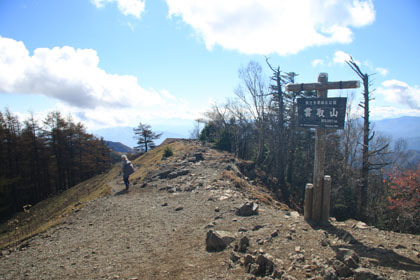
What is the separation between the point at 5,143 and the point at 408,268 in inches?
1685

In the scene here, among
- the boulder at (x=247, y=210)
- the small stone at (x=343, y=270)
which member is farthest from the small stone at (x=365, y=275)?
the boulder at (x=247, y=210)

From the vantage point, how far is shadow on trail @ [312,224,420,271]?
4.35 m

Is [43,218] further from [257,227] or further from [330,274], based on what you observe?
[330,274]

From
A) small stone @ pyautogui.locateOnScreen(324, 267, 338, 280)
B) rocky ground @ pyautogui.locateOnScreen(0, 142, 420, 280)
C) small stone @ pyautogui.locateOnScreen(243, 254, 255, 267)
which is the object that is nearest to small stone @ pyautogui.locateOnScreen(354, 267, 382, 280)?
rocky ground @ pyautogui.locateOnScreen(0, 142, 420, 280)

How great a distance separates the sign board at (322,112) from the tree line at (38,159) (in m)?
36.9

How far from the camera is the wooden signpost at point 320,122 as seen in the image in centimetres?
638

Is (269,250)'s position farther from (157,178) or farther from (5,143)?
(5,143)

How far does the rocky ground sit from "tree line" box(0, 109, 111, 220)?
3063cm

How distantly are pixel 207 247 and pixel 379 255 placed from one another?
11.4 feet

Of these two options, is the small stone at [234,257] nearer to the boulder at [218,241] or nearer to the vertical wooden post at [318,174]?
the boulder at [218,241]

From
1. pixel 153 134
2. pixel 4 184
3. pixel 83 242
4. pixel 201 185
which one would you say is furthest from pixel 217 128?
pixel 83 242

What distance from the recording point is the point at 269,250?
209 inches

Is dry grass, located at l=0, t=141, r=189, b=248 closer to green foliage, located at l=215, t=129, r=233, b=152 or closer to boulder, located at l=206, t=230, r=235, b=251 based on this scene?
green foliage, located at l=215, t=129, r=233, b=152

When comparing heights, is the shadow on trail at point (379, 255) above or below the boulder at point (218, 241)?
above
